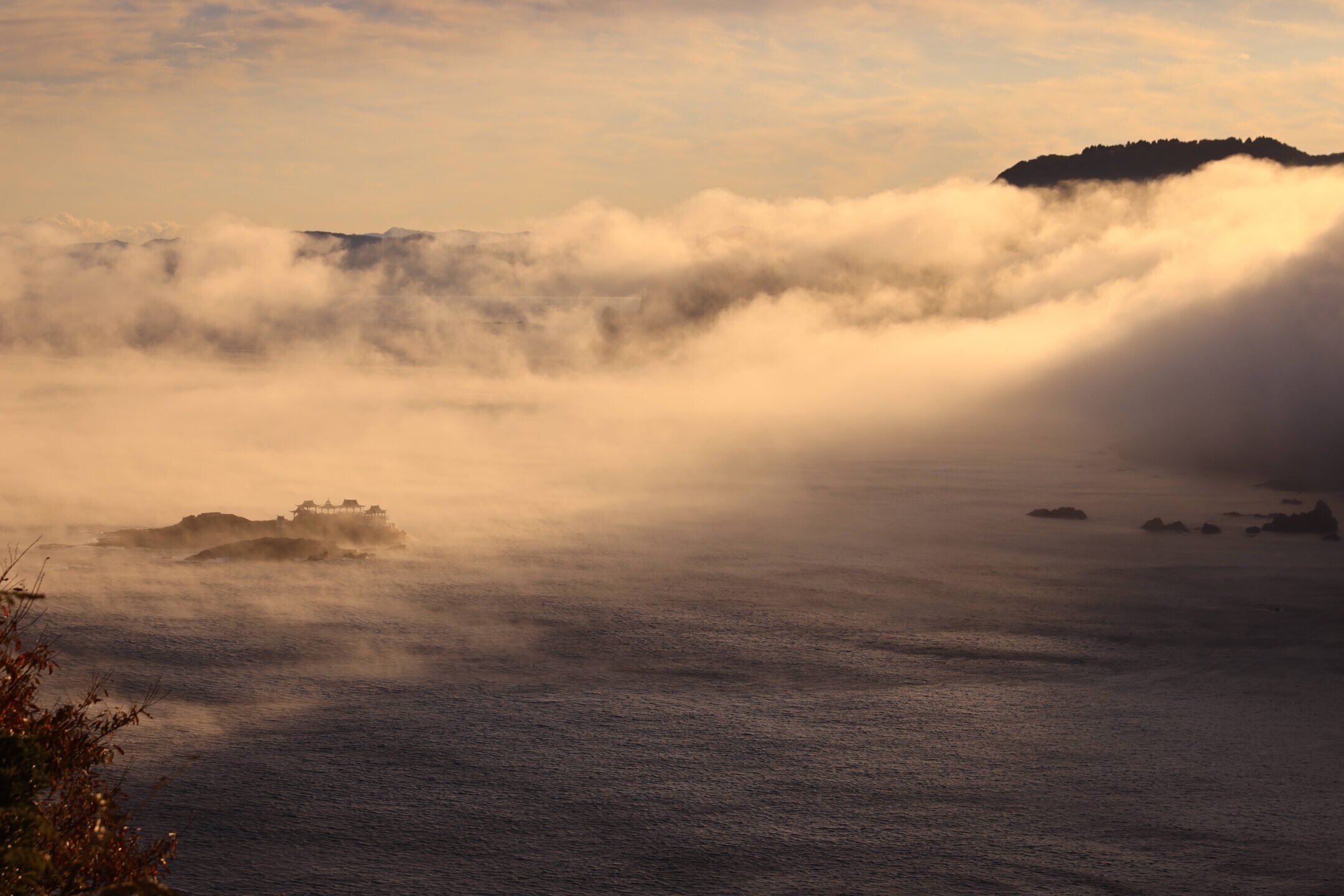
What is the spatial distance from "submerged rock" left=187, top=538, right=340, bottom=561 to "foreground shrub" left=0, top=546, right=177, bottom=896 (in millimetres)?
139614

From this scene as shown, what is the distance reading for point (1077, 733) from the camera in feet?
305

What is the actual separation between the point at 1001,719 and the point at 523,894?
162 feet

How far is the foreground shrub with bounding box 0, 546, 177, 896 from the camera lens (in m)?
20.8

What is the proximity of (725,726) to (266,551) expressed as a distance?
3843 inches

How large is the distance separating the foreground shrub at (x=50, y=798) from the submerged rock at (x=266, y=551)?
139614 millimetres

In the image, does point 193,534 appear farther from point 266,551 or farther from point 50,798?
point 50,798

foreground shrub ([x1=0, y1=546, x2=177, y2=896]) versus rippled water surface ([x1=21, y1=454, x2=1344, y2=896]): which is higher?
foreground shrub ([x1=0, y1=546, x2=177, y2=896])

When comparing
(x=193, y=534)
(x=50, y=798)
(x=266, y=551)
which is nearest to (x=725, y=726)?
(x=50, y=798)

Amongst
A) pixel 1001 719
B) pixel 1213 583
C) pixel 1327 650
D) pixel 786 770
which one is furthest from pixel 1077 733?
pixel 1213 583

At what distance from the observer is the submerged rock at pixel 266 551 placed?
163125 mm

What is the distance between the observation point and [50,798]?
85.1 feet

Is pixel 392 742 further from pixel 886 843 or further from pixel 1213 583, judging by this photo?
pixel 1213 583

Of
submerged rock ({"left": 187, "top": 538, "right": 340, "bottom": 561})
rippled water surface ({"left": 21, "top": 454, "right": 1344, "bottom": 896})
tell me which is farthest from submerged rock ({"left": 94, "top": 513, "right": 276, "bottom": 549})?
rippled water surface ({"left": 21, "top": 454, "right": 1344, "bottom": 896})

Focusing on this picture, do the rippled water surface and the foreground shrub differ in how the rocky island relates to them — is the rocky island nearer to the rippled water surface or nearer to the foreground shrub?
the rippled water surface
